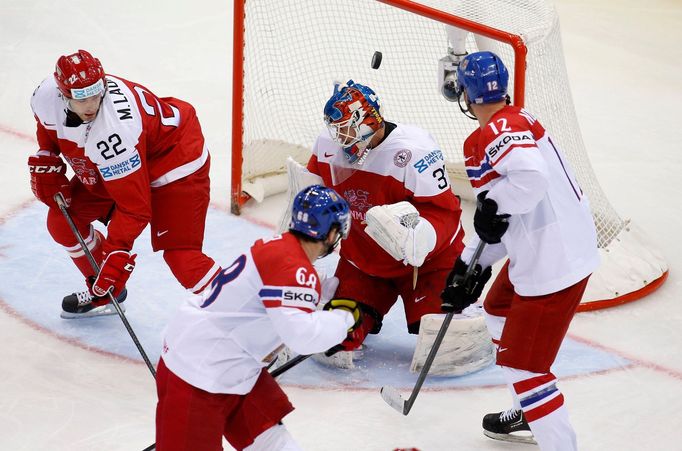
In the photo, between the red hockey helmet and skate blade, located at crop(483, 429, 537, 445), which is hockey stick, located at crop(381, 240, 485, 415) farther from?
the red hockey helmet

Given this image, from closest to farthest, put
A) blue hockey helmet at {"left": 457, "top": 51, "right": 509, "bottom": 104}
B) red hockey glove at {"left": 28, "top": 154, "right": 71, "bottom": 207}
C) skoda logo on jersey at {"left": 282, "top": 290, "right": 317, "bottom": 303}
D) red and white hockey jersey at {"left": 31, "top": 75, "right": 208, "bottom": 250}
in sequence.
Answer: skoda logo on jersey at {"left": 282, "top": 290, "right": 317, "bottom": 303} → blue hockey helmet at {"left": 457, "top": 51, "right": 509, "bottom": 104} → red and white hockey jersey at {"left": 31, "top": 75, "right": 208, "bottom": 250} → red hockey glove at {"left": 28, "top": 154, "right": 71, "bottom": 207}

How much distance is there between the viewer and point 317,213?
2580 millimetres

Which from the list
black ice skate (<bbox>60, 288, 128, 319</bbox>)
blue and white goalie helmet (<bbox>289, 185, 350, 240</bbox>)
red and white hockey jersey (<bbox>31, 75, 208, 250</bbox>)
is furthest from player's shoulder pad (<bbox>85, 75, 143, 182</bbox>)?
blue and white goalie helmet (<bbox>289, 185, 350, 240</bbox>)

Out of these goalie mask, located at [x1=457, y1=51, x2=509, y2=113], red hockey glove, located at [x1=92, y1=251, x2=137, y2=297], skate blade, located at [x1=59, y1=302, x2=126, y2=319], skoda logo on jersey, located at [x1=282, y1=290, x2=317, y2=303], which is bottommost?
skate blade, located at [x1=59, y1=302, x2=126, y2=319]

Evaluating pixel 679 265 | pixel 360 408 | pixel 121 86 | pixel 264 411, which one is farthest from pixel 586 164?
pixel 264 411

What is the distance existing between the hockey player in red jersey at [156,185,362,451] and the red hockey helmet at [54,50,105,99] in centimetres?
100

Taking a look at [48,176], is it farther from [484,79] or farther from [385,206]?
[484,79]

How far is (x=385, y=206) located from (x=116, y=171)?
0.89 meters

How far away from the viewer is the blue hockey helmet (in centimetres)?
295

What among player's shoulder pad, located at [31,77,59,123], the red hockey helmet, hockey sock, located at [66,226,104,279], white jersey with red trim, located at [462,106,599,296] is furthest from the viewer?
hockey sock, located at [66,226,104,279]

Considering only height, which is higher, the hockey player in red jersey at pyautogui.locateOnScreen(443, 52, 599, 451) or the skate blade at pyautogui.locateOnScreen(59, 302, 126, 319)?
the hockey player in red jersey at pyautogui.locateOnScreen(443, 52, 599, 451)

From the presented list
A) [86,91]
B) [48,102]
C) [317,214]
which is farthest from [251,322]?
[48,102]

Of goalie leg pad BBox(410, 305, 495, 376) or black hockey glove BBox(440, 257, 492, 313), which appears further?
goalie leg pad BBox(410, 305, 495, 376)

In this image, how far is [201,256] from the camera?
3775mm
